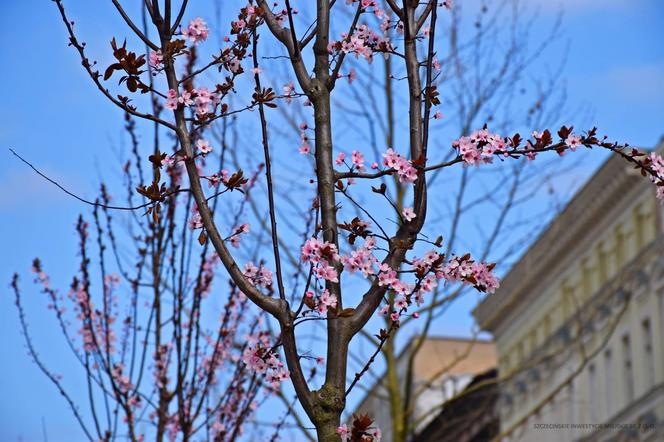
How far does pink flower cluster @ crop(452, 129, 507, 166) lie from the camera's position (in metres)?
6.02

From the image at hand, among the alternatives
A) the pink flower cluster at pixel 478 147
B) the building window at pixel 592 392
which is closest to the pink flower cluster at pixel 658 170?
the pink flower cluster at pixel 478 147

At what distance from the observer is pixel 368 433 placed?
5.61 meters

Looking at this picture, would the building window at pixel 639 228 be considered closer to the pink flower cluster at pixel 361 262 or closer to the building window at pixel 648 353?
the building window at pixel 648 353

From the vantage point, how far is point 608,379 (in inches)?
1391

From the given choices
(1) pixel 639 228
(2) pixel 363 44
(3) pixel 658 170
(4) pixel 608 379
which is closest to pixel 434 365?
(4) pixel 608 379

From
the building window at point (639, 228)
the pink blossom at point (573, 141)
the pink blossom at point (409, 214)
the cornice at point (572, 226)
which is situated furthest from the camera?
the cornice at point (572, 226)

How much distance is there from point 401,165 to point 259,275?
35.4 inches

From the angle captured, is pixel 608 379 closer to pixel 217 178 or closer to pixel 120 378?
pixel 120 378

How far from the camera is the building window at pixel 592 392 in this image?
36.4 meters

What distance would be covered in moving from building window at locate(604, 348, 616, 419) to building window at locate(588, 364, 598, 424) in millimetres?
969

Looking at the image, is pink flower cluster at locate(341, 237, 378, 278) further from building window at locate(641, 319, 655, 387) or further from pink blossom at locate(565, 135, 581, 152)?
building window at locate(641, 319, 655, 387)

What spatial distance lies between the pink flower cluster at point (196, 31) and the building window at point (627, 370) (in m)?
28.2

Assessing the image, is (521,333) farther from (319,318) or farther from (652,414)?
(319,318)

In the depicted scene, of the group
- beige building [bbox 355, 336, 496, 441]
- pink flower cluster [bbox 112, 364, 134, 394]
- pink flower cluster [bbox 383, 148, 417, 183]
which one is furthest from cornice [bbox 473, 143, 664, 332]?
pink flower cluster [bbox 383, 148, 417, 183]
